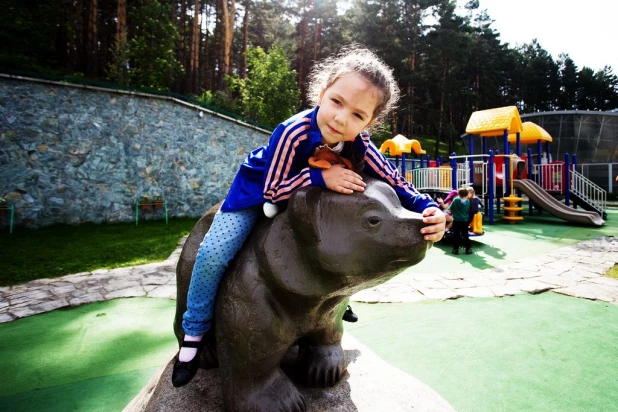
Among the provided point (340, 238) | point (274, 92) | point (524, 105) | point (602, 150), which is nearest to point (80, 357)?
point (340, 238)

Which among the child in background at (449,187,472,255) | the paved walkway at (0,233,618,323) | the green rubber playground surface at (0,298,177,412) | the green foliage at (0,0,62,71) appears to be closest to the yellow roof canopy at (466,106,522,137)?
the child in background at (449,187,472,255)

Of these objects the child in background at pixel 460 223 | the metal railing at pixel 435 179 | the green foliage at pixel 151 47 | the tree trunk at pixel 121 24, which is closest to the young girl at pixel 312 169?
the child in background at pixel 460 223

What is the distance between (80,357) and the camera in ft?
9.62

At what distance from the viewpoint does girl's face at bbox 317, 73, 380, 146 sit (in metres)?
1.24

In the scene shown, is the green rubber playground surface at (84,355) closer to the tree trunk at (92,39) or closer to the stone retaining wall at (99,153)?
the stone retaining wall at (99,153)

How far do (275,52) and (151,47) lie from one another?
6.20m

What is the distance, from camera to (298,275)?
4.21 ft

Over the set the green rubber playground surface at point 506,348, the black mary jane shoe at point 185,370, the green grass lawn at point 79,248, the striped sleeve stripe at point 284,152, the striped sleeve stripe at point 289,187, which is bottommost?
the green rubber playground surface at point 506,348

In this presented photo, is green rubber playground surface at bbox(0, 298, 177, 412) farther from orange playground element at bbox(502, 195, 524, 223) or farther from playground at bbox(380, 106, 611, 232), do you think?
orange playground element at bbox(502, 195, 524, 223)

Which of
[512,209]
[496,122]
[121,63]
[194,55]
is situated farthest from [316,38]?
[512,209]

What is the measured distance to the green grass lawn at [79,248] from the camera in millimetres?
5805

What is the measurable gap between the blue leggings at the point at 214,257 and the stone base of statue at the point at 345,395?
12.5 inches

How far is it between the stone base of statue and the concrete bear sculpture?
0.33ft

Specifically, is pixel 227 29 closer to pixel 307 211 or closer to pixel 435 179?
pixel 435 179
